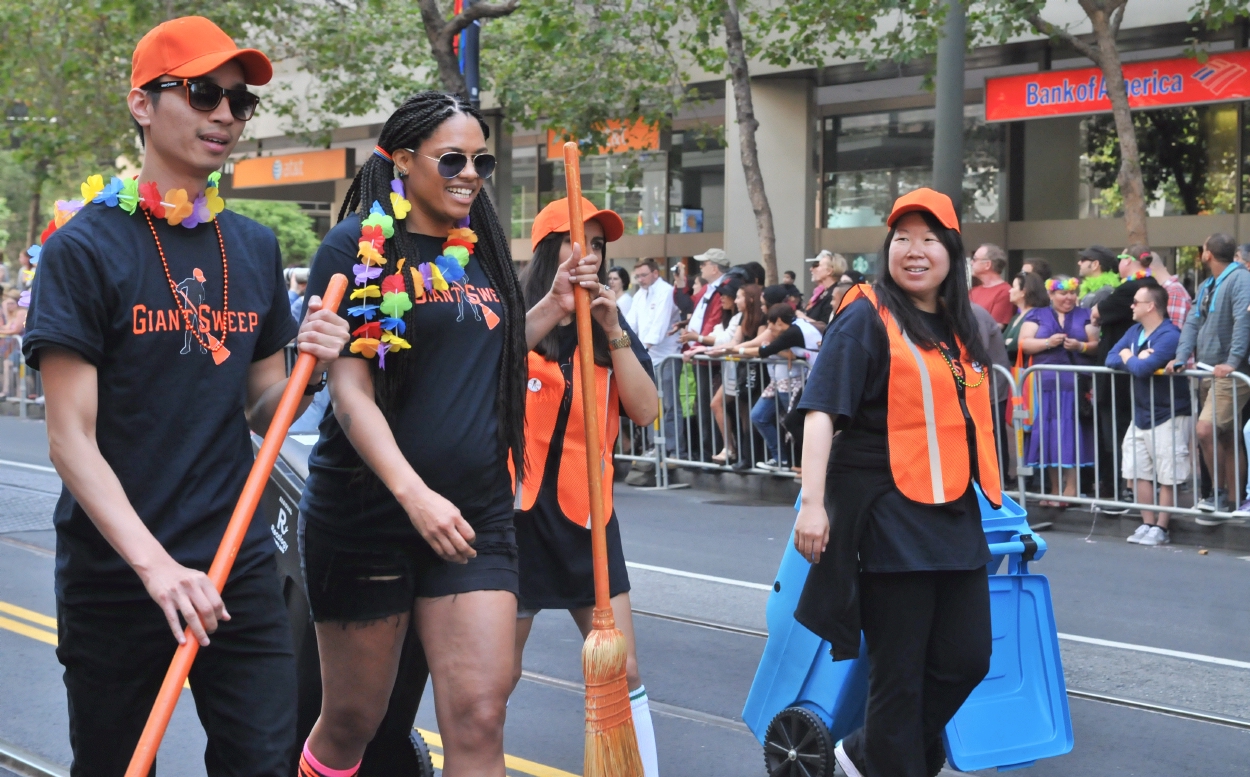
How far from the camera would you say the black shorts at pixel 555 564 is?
414 centimetres

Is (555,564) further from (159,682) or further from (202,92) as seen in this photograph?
(202,92)

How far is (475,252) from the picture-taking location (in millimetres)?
3451

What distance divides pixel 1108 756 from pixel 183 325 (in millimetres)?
3640

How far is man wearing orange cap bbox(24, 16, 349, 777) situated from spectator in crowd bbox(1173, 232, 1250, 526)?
747cm

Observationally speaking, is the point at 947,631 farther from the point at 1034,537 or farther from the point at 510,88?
the point at 510,88

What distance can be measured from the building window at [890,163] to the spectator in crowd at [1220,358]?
8.80 meters

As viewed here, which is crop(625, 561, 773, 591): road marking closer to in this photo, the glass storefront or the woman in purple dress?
the woman in purple dress

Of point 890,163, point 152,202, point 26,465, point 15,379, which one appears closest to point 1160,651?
point 152,202

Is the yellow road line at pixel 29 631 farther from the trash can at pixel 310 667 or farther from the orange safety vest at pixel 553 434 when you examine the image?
the orange safety vest at pixel 553 434

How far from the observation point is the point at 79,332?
2.56 m

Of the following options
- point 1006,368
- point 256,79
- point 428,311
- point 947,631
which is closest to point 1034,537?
point 947,631

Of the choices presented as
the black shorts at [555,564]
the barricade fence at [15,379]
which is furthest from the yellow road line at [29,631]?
the barricade fence at [15,379]

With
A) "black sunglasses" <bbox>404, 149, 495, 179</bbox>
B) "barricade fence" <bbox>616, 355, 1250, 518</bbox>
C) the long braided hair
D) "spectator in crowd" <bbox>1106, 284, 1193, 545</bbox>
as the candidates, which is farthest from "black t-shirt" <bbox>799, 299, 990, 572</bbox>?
"spectator in crowd" <bbox>1106, 284, 1193, 545</bbox>

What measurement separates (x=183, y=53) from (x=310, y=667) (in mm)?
1983
